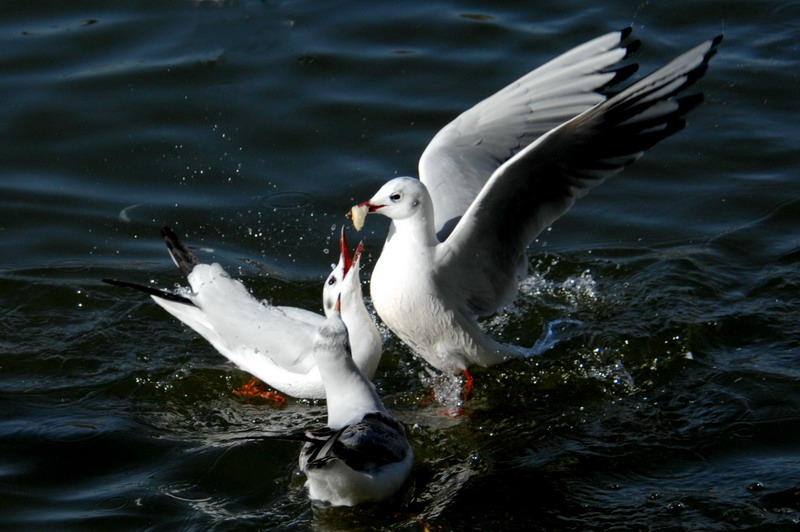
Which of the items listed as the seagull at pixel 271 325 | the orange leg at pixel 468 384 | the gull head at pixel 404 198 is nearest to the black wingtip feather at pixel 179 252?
the seagull at pixel 271 325

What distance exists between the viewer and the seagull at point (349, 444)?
486cm

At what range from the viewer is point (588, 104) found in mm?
6340

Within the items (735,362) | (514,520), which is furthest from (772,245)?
(514,520)

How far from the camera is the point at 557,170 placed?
5.68 metres

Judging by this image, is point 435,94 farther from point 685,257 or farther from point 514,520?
point 514,520

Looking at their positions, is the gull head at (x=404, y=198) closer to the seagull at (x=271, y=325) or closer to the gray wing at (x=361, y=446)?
the seagull at (x=271, y=325)

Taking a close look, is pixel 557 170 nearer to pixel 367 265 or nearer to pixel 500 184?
pixel 500 184

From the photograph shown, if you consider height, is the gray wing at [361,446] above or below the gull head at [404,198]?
below

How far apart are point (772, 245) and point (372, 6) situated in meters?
5.16

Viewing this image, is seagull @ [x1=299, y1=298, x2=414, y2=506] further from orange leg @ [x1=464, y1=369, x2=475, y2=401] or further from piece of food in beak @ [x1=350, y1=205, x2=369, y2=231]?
orange leg @ [x1=464, y1=369, x2=475, y2=401]

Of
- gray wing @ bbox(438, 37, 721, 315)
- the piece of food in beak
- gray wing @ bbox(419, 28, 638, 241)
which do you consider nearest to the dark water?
gray wing @ bbox(438, 37, 721, 315)

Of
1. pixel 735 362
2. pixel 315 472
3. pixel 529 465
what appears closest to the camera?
pixel 315 472

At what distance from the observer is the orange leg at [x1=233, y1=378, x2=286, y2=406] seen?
6344mm

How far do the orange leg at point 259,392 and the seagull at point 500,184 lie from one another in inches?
30.3
